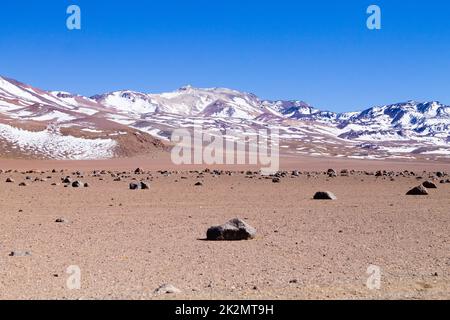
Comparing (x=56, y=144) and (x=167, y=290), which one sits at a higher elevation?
(x=56, y=144)

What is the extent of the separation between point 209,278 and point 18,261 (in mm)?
3845

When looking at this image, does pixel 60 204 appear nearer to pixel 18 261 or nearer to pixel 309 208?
pixel 309 208

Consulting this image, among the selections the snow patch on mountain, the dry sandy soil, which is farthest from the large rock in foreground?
the snow patch on mountain

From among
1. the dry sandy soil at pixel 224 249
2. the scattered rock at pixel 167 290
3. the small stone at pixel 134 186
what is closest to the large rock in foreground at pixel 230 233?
the dry sandy soil at pixel 224 249

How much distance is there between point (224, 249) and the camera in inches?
511

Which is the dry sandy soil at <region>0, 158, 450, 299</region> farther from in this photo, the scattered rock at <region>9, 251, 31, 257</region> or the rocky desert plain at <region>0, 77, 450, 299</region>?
the scattered rock at <region>9, 251, 31, 257</region>

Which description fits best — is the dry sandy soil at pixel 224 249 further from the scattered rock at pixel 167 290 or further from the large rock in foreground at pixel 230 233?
the large rock in foreground at pixel 230 233

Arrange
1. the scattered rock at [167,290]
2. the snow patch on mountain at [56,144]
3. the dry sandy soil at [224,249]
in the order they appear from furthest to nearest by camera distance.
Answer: the snow patch on mountain at [56,144] < the dry sandy soil at [224,249] < the scattered rock at [167,290]

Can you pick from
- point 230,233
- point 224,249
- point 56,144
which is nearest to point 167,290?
point 224,249

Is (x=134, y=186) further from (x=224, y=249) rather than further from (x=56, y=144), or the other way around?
(x=56, y=144)

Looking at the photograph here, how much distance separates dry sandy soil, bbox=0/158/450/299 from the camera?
932cm

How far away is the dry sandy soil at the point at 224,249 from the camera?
932 cm

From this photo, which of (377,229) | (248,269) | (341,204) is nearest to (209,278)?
(248,269)
